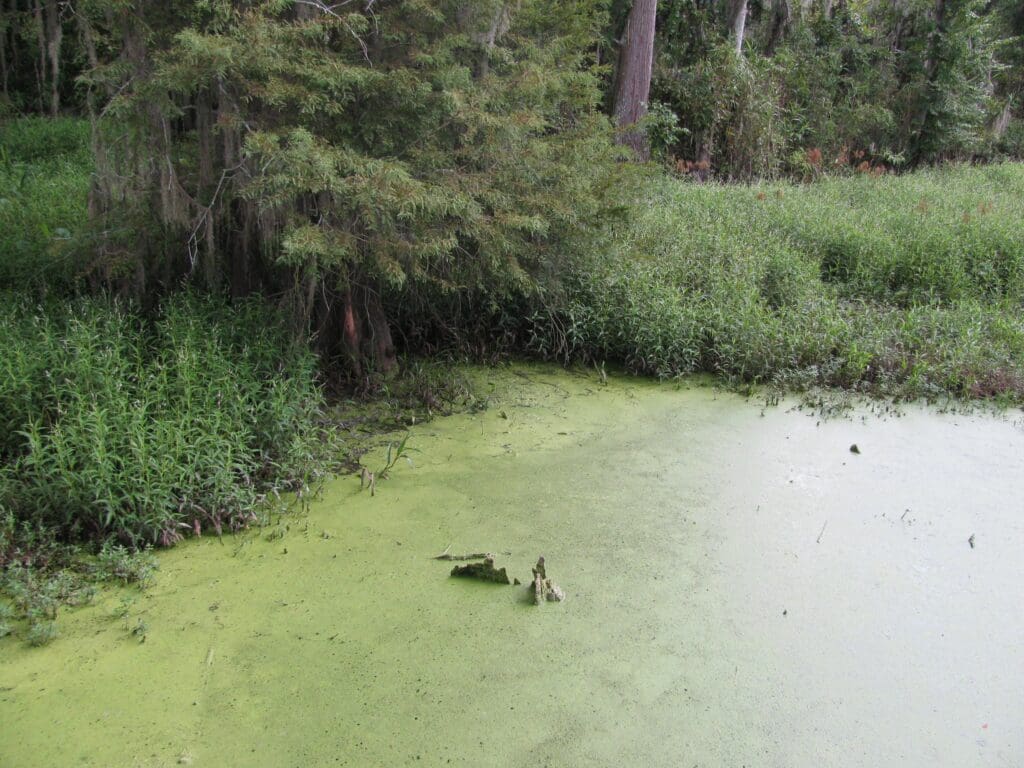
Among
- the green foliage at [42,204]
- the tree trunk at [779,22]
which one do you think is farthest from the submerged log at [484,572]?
the tree trunk at [779,22]

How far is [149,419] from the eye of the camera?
3.41 meters

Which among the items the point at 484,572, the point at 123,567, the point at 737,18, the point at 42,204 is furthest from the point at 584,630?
the point at 737,18

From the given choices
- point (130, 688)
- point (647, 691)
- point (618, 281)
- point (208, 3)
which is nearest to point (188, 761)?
point (130, 688)

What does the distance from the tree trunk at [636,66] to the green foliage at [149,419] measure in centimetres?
734

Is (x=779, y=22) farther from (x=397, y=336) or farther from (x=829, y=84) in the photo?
(x=397, y=336)

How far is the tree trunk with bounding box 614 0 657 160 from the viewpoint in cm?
1009

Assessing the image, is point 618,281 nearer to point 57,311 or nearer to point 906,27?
point 57,311

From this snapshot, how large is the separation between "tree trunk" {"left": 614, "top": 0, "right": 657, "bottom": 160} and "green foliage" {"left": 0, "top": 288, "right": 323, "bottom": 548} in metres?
7.34

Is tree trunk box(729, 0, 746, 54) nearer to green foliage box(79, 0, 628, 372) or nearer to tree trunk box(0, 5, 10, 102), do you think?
green foliage box(79, 0, 628, 372)

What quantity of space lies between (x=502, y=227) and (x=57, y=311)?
2488 millimetres

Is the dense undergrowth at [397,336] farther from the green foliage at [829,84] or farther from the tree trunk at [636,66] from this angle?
the green foliage at [829,84]

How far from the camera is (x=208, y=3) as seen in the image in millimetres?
3383

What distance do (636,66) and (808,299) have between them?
18.2ft

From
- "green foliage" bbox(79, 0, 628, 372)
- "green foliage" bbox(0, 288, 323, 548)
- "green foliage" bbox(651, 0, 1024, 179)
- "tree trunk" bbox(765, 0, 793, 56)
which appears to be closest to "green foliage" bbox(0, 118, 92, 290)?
"green foliage" bbox(0, 288, 323, 548)
